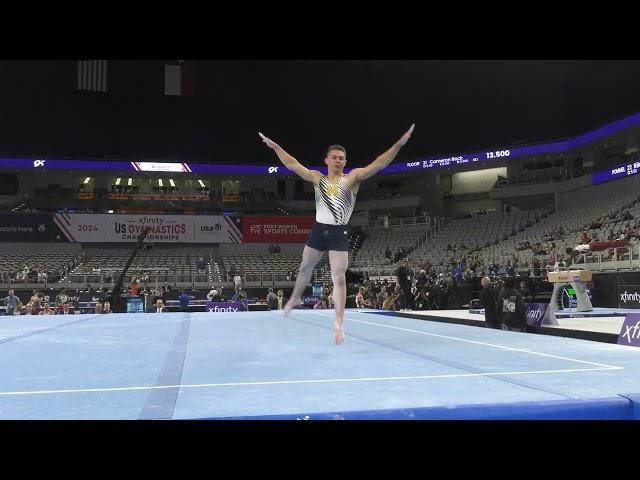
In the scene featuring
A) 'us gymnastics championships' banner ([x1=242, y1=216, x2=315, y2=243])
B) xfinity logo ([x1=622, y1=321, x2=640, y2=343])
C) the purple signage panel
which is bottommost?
xfinity logo ([x1=622, y1=321, x2=640, y2=343])

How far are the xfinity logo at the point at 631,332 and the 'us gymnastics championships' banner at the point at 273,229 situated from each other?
2382 cm

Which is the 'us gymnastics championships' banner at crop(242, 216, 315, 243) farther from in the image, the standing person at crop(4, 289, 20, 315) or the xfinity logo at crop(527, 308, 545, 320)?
the xfinity logo at crop(527, 308, 545, 320)

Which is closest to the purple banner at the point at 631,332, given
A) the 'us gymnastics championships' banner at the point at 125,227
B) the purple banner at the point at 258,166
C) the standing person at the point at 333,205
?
the standing person at the point at 333,205

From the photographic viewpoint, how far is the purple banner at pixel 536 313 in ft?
23.3

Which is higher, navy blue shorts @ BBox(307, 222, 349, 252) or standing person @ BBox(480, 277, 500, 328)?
navy blue shorts @ BBox(307, 222, 349, 252)

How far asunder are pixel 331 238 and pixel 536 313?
5.23 meters

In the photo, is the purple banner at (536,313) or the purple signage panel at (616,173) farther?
the purple signage panel at (616,173)

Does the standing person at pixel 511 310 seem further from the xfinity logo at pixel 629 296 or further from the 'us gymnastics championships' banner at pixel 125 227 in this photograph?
the 'us gymnastics championships' banner at pixel 125 227

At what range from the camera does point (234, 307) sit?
16547 mm

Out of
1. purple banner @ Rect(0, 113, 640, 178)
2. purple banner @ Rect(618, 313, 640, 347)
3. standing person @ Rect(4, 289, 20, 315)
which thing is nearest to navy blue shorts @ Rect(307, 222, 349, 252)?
purple banner @ Rect(618, 313, 640, 347)

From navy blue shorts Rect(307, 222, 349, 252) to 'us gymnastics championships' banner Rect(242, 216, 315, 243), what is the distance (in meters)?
25.5

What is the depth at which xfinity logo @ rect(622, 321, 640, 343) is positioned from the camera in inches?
206

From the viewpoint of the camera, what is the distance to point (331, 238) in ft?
10.7
